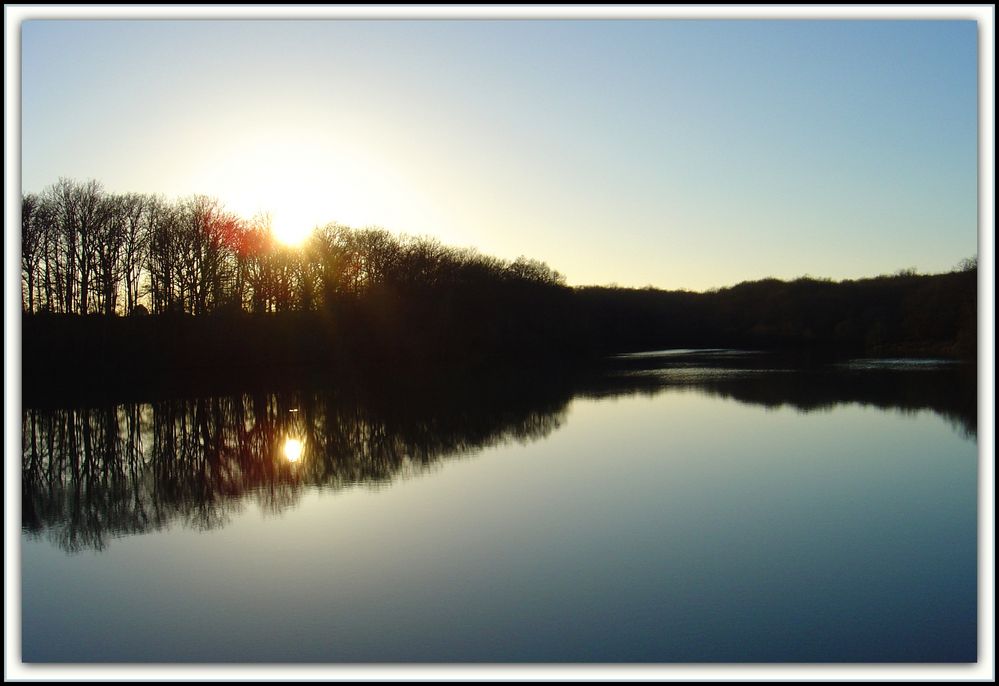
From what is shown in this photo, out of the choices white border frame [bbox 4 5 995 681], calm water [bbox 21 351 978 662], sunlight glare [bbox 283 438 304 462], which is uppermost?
white border frame [bbox 4 5 995 681]

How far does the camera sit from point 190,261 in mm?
41219

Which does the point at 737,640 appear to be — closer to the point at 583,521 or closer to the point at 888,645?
the point at 888,645

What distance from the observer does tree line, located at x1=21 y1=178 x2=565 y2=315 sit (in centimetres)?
3164

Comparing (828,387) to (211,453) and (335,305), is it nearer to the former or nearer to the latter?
(211,453)

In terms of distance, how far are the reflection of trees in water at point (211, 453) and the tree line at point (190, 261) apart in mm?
6010

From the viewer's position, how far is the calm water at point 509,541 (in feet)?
22.2

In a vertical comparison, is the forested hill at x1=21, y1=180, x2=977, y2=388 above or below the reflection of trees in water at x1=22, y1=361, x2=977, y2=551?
above

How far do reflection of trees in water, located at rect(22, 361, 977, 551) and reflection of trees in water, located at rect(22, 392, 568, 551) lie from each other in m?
0.04

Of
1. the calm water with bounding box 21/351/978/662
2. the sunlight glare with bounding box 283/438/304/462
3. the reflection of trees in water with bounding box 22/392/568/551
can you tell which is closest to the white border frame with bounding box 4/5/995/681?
the calm water with bounding box 21/351/978/662

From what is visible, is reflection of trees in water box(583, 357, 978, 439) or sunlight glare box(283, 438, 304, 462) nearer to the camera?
sunlight glare box(283, 438, 304, 462)

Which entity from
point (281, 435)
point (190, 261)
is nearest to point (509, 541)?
point (281, 435)

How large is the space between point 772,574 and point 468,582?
3.15 m

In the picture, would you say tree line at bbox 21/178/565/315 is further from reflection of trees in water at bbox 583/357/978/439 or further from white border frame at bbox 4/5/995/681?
reflection of trees in water at bbox 583/357/978/439

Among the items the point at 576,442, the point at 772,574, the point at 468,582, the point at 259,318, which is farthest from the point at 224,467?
the point at 259,318
